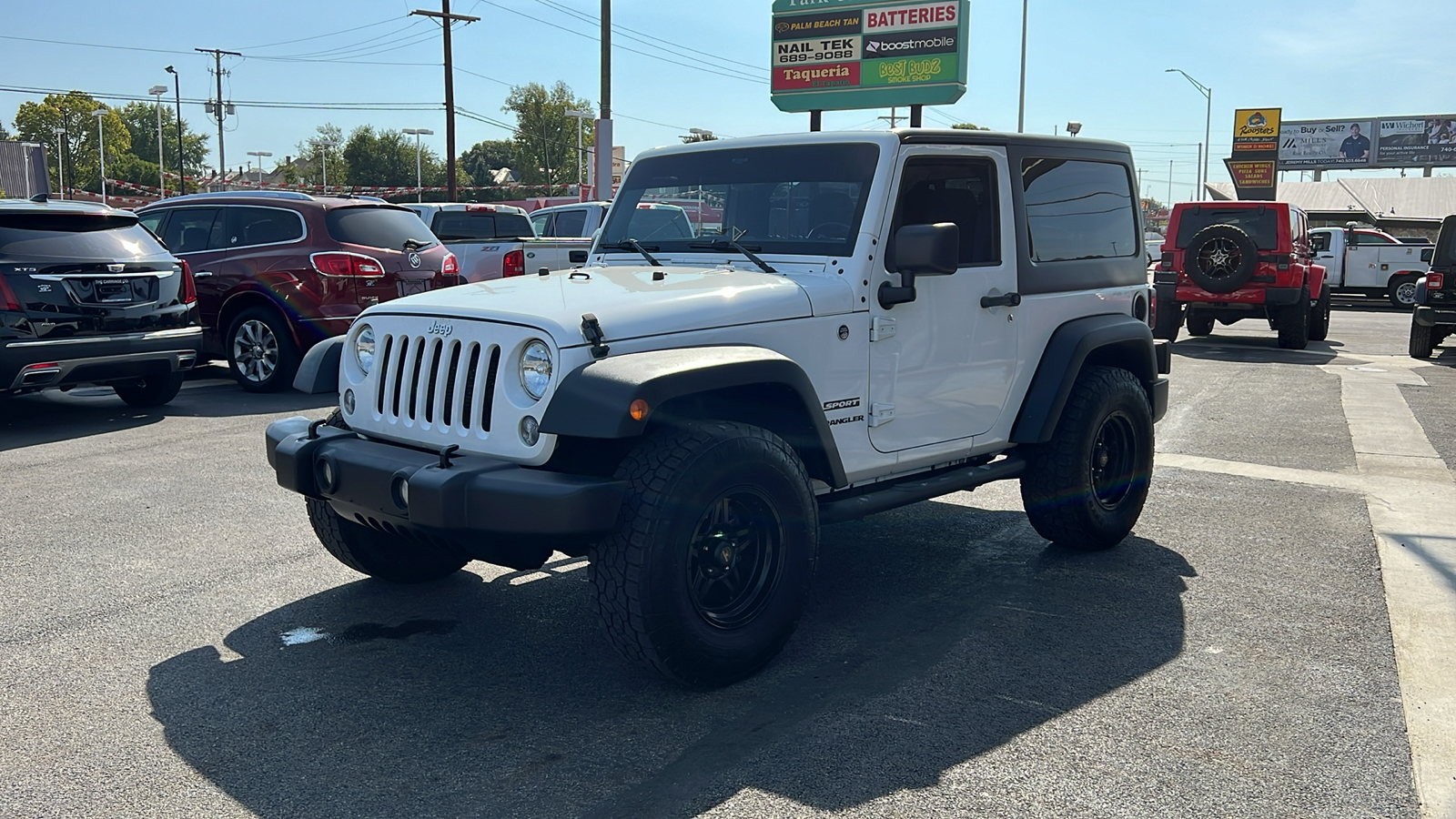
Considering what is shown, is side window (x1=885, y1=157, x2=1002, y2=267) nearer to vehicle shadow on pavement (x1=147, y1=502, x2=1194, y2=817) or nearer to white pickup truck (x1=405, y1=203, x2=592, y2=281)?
vehicle shadow on pavement (x1=147, y1=502, x2=1194, y2=817)

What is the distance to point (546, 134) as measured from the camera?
10094 centimetres

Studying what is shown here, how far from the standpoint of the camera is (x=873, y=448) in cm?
469

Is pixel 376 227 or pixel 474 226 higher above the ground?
pixel 474 226

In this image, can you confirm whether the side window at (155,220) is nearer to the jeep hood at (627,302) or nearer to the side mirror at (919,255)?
the jeep hood at (627,302)

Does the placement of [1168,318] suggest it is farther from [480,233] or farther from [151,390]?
[151,390]

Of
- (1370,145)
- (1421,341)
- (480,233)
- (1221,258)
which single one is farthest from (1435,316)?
(1370,145)

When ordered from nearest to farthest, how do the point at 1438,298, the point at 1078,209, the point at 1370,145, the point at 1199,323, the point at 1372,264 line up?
the point at 1078,209
the point at 1438,298
the point at 1199,323
the point at 1372,264
the point at 1370,145

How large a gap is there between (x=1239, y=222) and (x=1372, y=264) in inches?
458

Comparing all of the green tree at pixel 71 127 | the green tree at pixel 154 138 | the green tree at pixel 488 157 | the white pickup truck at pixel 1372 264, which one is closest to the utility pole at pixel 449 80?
the white pickup truck at pixel 1372 264

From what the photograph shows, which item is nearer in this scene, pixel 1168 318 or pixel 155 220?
pixel 155 220

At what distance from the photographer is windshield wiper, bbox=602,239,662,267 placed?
16.8ft

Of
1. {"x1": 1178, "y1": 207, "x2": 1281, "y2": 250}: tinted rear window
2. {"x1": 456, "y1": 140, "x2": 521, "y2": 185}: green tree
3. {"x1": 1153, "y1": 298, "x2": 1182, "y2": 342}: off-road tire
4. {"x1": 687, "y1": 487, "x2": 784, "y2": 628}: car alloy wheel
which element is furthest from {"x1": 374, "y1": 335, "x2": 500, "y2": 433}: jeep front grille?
{"x1": 456, "y1": 140, "x2": 521, "y2": 185}: green tree

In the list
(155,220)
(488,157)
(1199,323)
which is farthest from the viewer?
(488,157)

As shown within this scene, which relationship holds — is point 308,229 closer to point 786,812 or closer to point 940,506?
point 940,506
